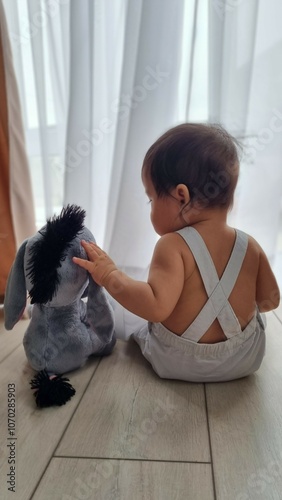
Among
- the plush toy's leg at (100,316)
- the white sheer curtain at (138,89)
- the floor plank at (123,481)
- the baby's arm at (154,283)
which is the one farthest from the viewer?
the white sheer curtain at (138,89)

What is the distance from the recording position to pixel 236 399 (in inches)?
25.2

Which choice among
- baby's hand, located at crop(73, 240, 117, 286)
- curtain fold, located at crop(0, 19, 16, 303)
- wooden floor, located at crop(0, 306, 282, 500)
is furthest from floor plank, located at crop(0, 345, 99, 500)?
curtain fold, located at crop(0, 19, 16, 303)

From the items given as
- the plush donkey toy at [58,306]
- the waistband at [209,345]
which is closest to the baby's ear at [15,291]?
the plush donkey toy at [58,306]

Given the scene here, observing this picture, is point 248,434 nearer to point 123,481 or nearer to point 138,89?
point 123,481

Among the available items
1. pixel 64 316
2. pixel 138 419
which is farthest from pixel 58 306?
pixel 138 419

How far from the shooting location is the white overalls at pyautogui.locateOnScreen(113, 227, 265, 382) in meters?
0.66

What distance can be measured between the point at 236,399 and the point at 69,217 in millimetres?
431

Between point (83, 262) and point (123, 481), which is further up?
point (83, 262)

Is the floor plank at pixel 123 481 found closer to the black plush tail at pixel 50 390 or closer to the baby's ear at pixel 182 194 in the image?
the black plush tail at pixel 50 390

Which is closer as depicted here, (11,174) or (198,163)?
(198,163)

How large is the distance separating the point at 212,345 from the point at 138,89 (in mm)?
613

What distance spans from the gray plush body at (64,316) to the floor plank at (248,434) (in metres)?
0.25

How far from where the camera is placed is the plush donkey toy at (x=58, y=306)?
631 millimetres

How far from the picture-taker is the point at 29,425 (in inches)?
22.7
